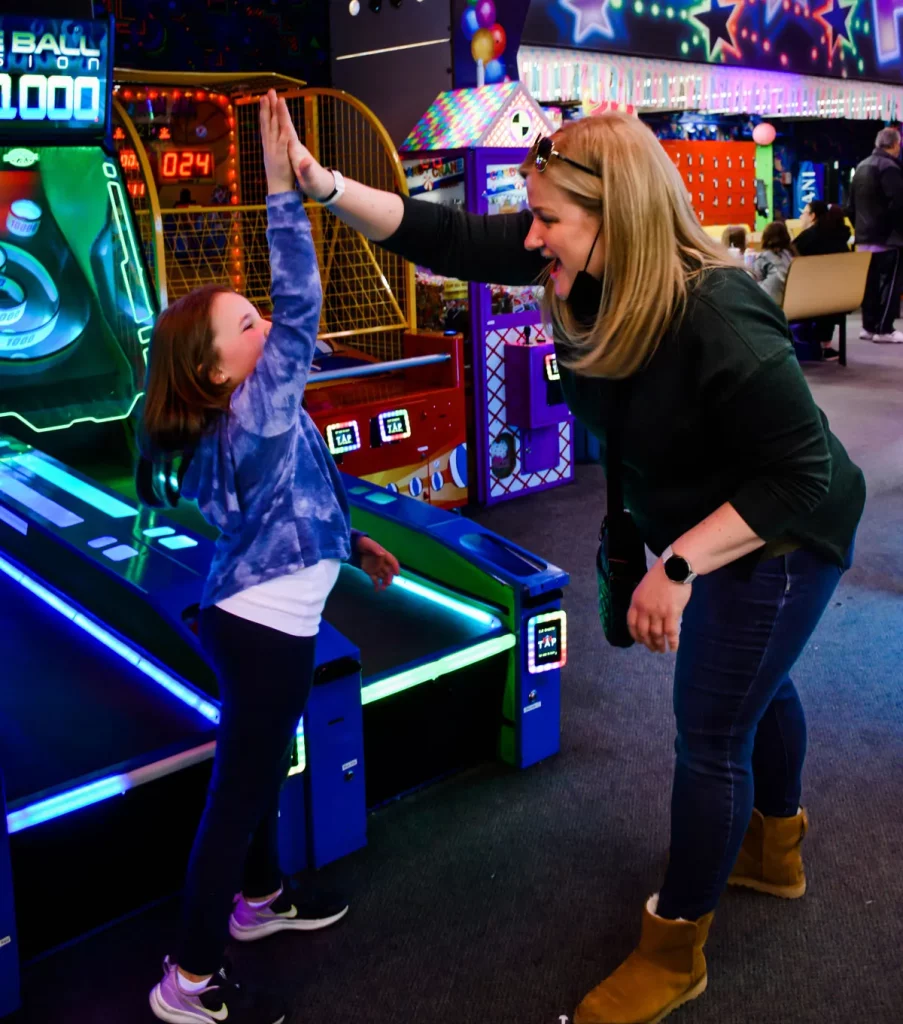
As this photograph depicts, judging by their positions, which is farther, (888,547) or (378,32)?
(378,32)

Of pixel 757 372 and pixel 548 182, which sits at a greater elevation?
pixel 548 182

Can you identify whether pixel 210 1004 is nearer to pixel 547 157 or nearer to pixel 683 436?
pixel 683 436

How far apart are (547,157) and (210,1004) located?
137 cm

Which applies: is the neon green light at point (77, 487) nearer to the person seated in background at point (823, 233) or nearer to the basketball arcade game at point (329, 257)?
the basketball arcade game at point (329, 257)

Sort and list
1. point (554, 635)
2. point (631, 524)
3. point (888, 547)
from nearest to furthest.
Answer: point (631, 524) < point (554, 635) < point (888, 547)

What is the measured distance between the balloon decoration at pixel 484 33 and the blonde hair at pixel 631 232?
3.77 metres

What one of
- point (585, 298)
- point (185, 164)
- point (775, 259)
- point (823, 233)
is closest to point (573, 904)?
point (585, 298)

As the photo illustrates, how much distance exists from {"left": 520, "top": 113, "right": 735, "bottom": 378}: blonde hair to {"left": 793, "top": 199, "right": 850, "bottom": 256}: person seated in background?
7425 mm

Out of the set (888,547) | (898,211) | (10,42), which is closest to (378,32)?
(10,42)

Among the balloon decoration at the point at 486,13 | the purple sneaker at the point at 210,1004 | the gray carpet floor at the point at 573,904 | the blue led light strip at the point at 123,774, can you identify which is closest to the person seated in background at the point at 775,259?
the balloon decoration at the point at 486,13

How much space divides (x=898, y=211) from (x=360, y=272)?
568cm

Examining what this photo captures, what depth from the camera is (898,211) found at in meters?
8.60

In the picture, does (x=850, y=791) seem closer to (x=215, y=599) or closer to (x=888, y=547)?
(x=215, y=599)

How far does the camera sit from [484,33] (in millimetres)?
4895
